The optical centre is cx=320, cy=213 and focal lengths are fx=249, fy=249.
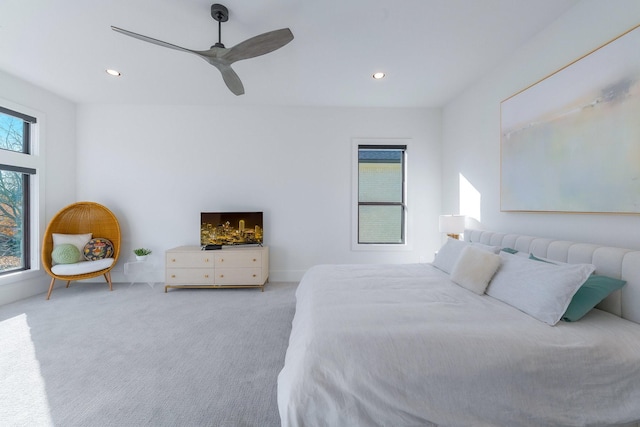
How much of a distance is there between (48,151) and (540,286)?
5696 mm

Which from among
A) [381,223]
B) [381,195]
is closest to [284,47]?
[381,195]

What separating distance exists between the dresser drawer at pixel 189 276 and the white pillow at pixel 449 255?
2.91 meters

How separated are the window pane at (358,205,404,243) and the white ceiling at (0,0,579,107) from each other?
67.5 inches

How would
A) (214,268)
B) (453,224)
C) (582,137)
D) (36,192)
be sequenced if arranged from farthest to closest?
(214,268) → (36,192) → (453,224) → (582,137)

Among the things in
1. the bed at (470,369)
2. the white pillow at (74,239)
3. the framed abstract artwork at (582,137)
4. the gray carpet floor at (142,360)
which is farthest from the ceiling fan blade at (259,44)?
the white pillow at (74,239)

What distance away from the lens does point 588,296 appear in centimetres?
140

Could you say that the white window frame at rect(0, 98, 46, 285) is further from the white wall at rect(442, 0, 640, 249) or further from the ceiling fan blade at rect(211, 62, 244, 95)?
the white wall at rect(442, 0, 640, 249)

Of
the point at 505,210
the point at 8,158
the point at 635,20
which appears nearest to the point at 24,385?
the point at 8,158

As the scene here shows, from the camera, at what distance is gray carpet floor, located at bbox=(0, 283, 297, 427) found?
146 cm

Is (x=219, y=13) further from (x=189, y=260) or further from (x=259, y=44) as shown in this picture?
(x=189, y=260)

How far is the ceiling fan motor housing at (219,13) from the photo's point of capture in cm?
191

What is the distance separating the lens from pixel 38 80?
10.4 ft

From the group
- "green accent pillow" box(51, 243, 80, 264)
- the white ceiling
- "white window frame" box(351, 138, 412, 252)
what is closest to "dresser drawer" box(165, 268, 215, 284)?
"green accent pillow" box(51, 243, 80, 264)

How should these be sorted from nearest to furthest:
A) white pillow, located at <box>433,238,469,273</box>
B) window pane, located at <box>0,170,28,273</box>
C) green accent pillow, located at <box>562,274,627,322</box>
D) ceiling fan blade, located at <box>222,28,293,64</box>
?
green accent pillow, located at <box>562,274,627,322</box> → ceiling fan blade, located at <box>222,28,293,64</box> → white pillow, located at <box>433,238,469,273</box> → window pane, located at <box>0,170,28,273</box>
